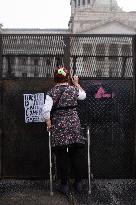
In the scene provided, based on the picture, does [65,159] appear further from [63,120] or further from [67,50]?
[67,50]

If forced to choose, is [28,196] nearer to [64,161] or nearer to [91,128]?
[64,161]

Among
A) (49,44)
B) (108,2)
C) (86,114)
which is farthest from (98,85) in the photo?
(108,2)

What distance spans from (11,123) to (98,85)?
135cm

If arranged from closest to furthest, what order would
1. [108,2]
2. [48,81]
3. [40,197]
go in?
[40,197] < [48,81] < [108,2]

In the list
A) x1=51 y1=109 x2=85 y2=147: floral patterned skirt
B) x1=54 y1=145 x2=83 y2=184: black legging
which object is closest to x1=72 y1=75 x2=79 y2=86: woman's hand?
x1=51 y1=109 x2=85 y2=147: floral patterned skirt

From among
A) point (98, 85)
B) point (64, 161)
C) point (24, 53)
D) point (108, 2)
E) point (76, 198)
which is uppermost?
point (108, 2)

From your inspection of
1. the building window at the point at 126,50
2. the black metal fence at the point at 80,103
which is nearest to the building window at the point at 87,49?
the black metal fence at the point at 80,103

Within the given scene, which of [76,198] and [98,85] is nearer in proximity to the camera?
[76,198]

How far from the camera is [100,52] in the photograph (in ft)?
21.0

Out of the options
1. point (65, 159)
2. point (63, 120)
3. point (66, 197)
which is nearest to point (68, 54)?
point (63, 120)

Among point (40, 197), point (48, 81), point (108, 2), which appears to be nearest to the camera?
point (40, 197)

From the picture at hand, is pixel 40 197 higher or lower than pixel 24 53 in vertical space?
lower

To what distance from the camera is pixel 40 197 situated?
5410 millimetres

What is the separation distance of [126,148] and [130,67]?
116 cm
